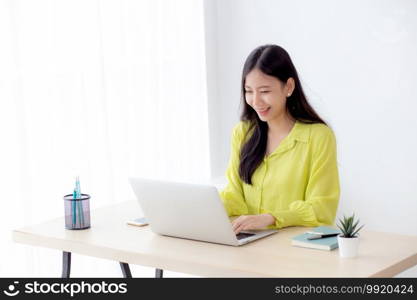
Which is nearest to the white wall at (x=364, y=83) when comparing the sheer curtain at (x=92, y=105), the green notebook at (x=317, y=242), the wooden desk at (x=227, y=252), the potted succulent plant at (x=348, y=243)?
the sheer curtain at (x=92, y=105)

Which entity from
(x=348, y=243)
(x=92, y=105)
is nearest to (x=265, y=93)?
(x=348, y=243)

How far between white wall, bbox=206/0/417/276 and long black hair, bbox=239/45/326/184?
57.5 inches

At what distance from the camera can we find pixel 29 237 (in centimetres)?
295

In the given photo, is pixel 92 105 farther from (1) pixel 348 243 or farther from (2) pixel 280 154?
(1) pixel 348 243

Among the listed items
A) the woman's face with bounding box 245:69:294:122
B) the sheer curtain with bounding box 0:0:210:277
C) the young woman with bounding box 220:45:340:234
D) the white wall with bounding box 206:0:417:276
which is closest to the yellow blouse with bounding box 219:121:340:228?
the young woman with bounding box 220:45:340:234

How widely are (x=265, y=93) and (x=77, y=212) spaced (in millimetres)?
828

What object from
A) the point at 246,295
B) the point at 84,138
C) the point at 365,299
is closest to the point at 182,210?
the point at 246,295

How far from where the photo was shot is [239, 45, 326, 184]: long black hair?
119 inches

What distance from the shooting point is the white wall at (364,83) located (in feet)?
14.5

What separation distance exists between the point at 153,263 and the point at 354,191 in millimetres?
2358

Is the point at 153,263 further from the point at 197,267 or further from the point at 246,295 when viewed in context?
the point at 246,295

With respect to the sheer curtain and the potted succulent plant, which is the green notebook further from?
the sheer curtain

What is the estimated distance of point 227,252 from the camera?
8.43 ft

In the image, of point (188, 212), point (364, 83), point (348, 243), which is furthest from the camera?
point (364, 83)
